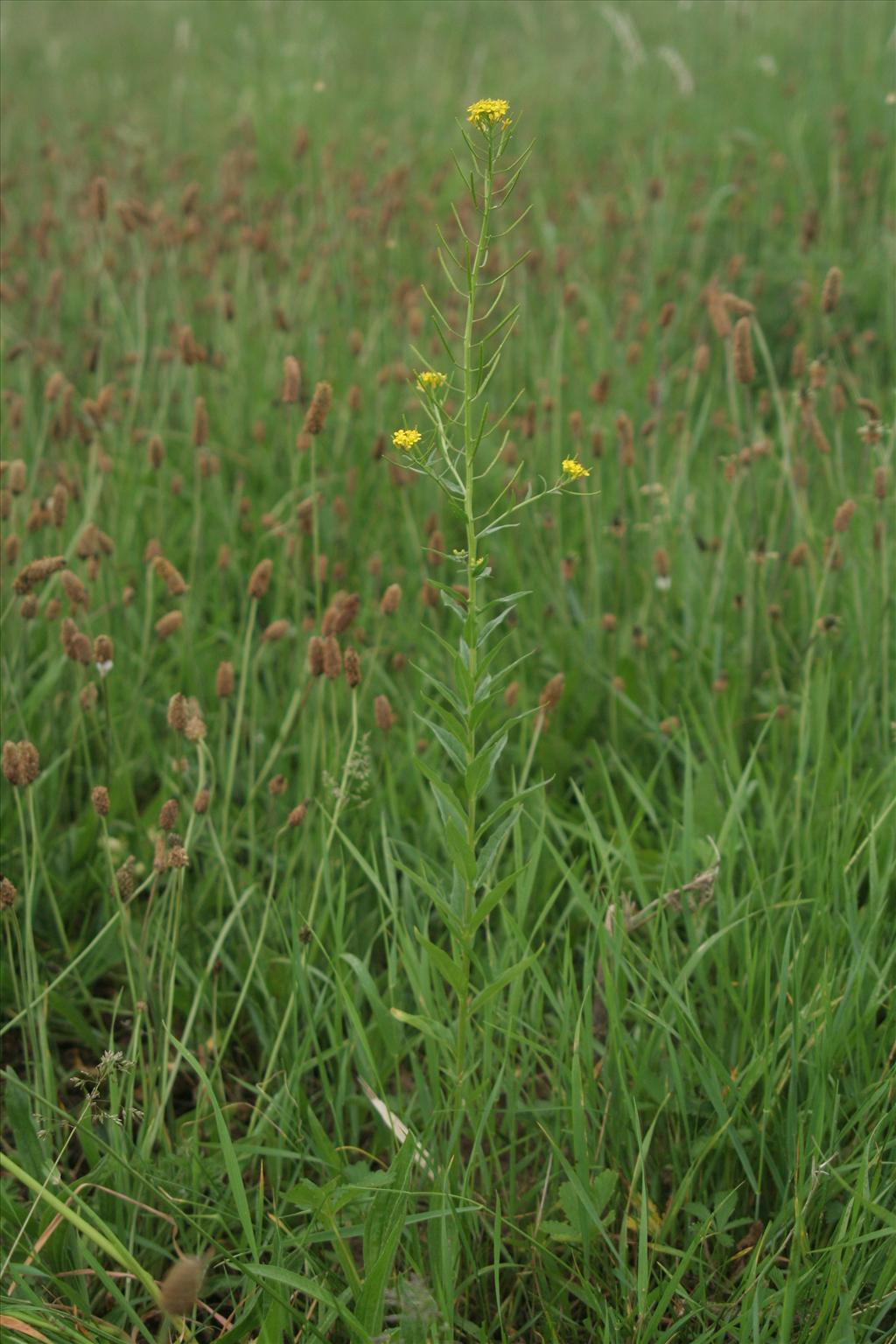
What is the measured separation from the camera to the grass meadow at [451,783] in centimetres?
132

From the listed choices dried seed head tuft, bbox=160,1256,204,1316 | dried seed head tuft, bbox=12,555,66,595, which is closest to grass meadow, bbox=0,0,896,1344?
dried seed head tuft, bbox=160,1256,204,1316

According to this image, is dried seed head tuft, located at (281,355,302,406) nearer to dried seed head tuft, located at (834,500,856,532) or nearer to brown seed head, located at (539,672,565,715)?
brown seed head, located at (539,672,565,715)

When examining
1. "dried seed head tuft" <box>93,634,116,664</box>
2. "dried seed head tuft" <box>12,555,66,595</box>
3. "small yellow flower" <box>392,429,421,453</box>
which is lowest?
"dried seed head tuft" <box>93,634,116,664</box>

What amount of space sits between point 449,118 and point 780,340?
6.97 ft

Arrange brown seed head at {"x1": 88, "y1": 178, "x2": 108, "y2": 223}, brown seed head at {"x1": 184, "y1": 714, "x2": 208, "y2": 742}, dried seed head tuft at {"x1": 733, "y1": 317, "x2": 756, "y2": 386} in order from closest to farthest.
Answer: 1. brown seed head at {"x1": 184, "y1": 714, "x2": 208, "y2": 742}
2. dried seed head tuft at {"x1": 733, "y1": 317, "x2": 756, "y2": 386}
3. brown seed head at {"x1": 88, "y1": 178, "x2": 108, "y2": 223}

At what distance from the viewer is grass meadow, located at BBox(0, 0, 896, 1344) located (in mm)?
1317

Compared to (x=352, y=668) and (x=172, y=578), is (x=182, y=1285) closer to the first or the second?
(x=352, y=668)

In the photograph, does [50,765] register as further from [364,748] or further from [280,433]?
[280,433]

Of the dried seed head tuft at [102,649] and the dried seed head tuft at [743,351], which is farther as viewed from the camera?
the dried seed head tuft at [743,351]

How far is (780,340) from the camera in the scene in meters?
4.00

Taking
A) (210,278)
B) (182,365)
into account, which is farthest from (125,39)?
(182,365)

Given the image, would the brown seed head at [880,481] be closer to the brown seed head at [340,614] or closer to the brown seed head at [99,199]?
the brown seed head at [340,614]

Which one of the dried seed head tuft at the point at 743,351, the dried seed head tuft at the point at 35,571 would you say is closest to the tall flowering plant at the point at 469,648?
the dried seed head tuft at the point at 35,571

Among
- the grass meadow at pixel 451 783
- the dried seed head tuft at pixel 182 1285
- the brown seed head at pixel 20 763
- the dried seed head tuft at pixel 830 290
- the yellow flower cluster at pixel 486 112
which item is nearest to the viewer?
the dried seed head tuft at pixel 182 1285
